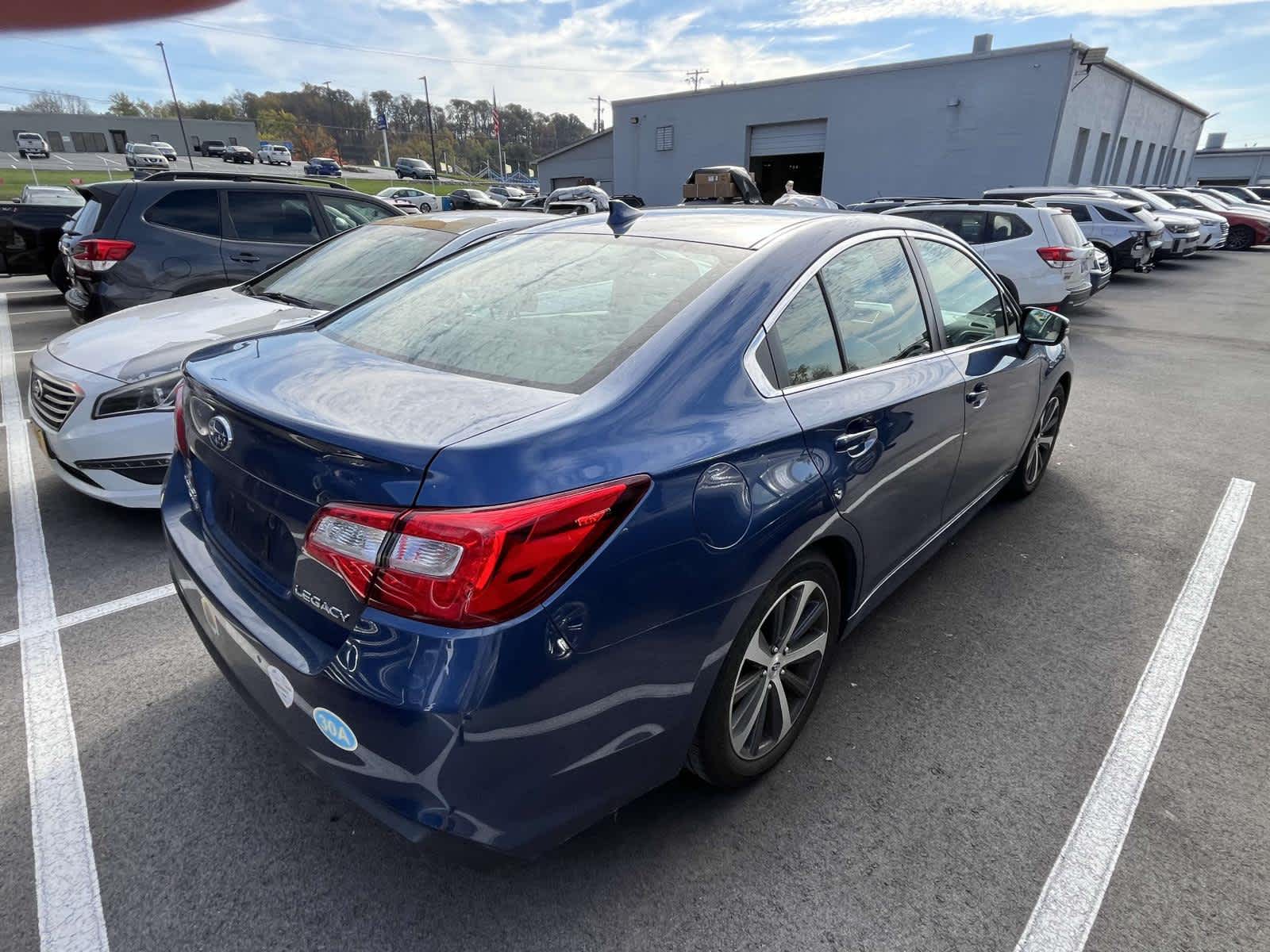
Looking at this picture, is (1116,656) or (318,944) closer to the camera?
(318,944)

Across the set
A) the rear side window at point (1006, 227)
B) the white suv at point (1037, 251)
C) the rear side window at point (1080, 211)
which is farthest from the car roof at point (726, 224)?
the rear side window at point (1080, 211)

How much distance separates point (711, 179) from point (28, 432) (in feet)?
57.1

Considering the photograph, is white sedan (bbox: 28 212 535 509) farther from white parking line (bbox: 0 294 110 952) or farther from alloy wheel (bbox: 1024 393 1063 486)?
alloy wheel (bbox: 1024 393 1063 486)

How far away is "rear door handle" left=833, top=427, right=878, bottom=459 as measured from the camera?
2.12 m

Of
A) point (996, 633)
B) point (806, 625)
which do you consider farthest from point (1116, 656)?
point (806, 625)

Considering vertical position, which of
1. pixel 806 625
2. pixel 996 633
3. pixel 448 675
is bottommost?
pixel 996 633

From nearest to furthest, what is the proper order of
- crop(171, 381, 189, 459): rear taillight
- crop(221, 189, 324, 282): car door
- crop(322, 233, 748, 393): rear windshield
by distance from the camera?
crop(322, 233, 748, 393): rear windshield → crop(171, 381, 189, 459): rear taillight → crop(221, 189, 324, 282): car door

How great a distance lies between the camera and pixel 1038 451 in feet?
14.1

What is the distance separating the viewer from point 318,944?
173 centimetres

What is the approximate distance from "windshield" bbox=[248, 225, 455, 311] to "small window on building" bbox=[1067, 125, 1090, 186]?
27741mm

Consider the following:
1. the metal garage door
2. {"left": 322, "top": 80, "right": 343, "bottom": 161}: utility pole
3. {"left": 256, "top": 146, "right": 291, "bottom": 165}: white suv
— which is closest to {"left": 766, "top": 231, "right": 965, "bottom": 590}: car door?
the metal garage door

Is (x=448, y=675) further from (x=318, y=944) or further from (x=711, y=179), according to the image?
(x=711, y=179)

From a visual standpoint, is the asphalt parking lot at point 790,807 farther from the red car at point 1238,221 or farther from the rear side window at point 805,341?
the red car at point 1238,221

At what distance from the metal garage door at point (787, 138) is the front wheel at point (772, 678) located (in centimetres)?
3048
